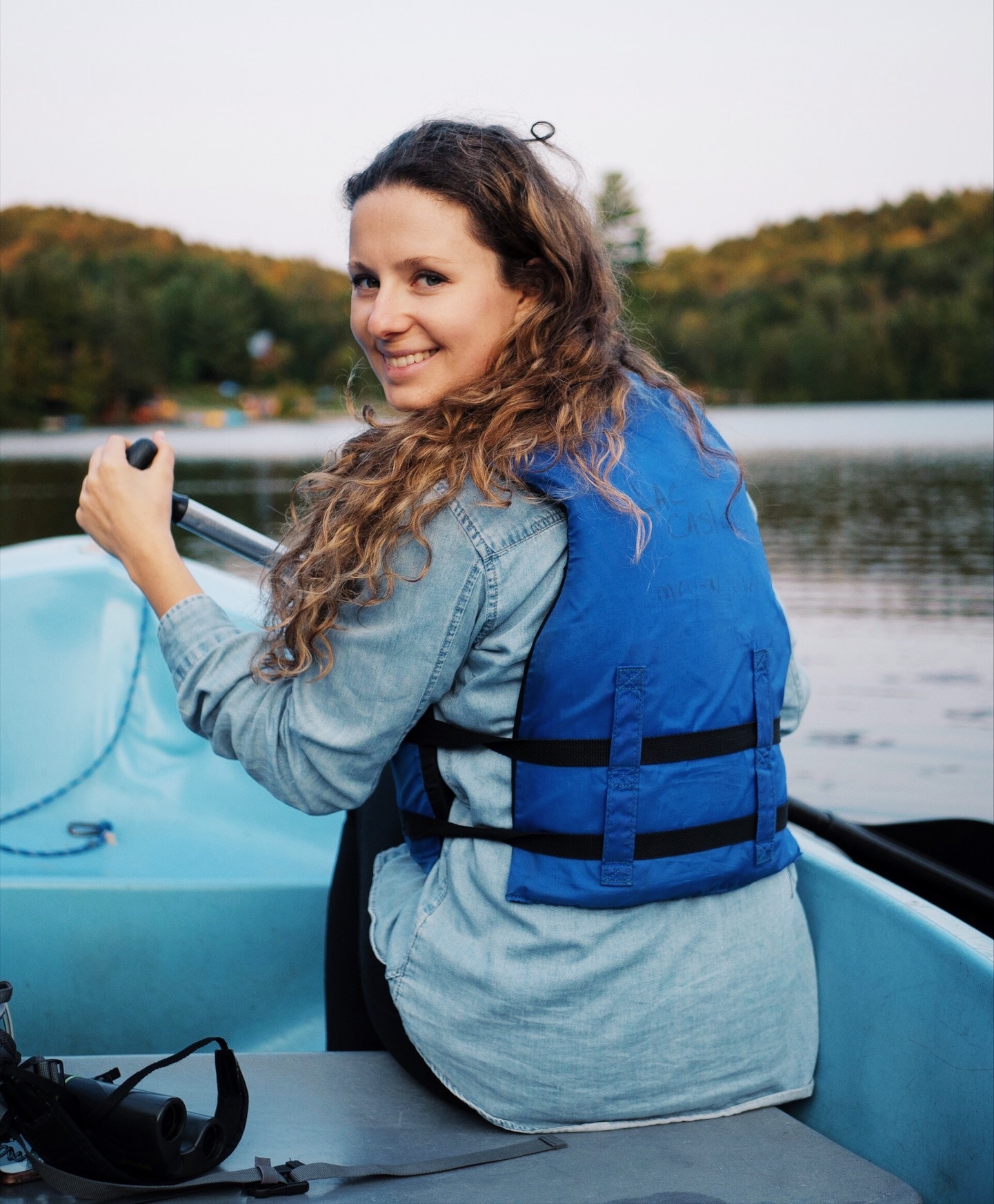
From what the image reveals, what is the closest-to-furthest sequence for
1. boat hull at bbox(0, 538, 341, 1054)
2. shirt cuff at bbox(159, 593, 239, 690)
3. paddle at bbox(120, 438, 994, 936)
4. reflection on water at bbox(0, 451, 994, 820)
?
1. shirt cuff at bbox(159, 593, 239, 690)
2. paddle at bbox(120, 438, 994, 936)
3. boat hull at bbox(0, 538, 341, 1054)
4. reflection on water at bbox(0, 451, 994, 820)

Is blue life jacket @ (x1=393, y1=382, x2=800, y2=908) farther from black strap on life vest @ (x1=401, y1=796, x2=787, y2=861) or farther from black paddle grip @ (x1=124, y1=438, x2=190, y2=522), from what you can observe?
black paddle grip @ (x1=124, y1=438, x2=190, y2=522)

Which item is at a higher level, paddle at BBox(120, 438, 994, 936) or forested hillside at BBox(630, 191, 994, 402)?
forested hillside at BBox(630, 191, 994, 402)

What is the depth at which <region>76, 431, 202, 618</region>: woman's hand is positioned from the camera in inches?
44.2

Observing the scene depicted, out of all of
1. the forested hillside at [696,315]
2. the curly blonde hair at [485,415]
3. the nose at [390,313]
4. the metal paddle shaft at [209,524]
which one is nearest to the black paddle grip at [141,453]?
the metal paddle shaft at [209,524]

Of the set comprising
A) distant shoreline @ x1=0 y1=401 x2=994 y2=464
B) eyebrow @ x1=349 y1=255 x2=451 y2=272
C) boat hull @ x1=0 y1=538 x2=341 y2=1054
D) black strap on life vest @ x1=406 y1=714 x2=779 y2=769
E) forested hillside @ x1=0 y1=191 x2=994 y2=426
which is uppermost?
forested hillside @ x1=0 y1=191 x2=994 y2=426

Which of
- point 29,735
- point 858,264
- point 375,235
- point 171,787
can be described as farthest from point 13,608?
point 858,264

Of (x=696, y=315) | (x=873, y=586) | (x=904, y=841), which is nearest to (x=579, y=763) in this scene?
(x=904, y=841)

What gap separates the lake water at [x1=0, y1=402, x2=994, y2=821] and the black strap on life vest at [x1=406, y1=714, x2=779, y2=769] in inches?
11.5

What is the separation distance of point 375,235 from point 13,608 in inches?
54.4

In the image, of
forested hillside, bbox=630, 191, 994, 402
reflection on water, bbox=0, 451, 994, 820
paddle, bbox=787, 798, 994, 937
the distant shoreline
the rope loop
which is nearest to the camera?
paddle, bbox=787, 798, 994, 937

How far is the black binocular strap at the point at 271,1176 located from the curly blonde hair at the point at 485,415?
1.28ft

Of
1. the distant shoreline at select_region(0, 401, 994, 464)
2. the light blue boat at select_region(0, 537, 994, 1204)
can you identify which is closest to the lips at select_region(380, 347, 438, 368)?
the light blue boat at select_region(0, 537, 994, 1204)

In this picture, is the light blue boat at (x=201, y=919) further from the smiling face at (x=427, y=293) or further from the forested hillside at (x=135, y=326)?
the forested hillside at (x=135, y=326)

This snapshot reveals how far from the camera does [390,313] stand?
1.12 metres
